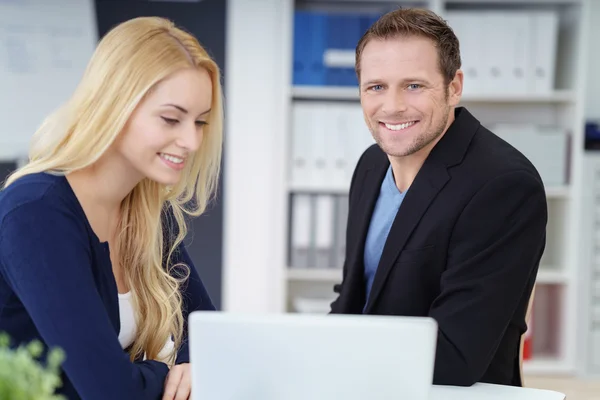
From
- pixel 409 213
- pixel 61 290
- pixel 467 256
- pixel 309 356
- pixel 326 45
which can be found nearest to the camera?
pixel 309 356

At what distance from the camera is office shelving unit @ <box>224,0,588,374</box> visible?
3.83m

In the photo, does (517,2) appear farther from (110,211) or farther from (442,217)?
(110,211)

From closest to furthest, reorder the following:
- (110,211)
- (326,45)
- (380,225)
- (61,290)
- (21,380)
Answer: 1. (21,380)
2. (61,290)
3. (110,211)
4. (380,225)
5. (326,45)

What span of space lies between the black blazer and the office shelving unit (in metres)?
1.92

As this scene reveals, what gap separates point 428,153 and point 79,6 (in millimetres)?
2722

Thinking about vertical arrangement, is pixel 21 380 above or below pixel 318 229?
above

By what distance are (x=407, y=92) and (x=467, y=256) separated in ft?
1.48

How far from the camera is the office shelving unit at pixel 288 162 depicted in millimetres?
3826

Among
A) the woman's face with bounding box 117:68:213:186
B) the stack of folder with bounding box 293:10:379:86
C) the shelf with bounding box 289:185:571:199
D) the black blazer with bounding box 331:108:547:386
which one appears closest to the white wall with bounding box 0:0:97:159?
the stack of folder with bounding box 293:10:379:86

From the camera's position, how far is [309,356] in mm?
1098

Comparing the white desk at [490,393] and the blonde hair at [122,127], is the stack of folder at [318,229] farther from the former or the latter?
the white desk at [490,393]

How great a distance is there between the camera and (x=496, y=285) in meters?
1.66

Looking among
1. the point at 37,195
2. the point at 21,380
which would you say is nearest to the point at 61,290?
the point at 37,195

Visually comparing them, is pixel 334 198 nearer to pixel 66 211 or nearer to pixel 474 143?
pixel 474 143
